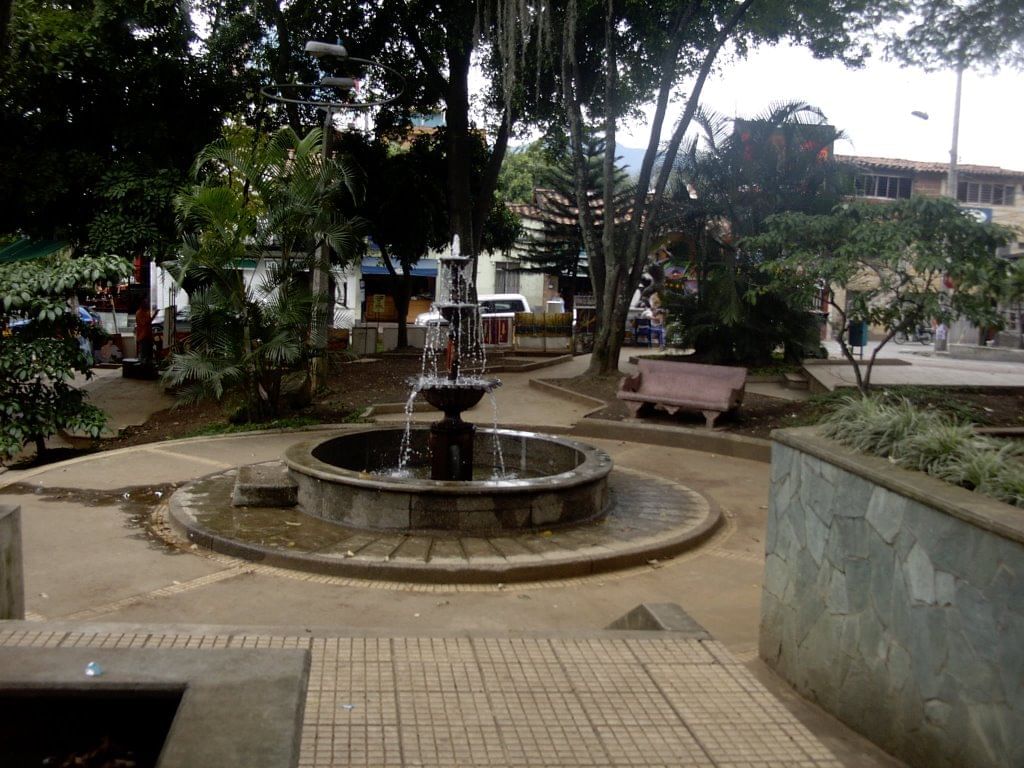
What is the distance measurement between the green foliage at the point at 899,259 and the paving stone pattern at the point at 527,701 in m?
8.02

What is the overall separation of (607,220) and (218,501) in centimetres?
1048

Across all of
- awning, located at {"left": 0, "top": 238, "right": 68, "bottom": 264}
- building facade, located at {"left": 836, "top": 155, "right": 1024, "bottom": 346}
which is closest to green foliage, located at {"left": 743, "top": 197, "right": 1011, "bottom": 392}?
awning, located at {"left": 0, "top": 238, "right": 68, "bottom": 264}

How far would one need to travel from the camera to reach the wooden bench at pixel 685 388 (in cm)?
1230

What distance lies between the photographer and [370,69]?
1864cm

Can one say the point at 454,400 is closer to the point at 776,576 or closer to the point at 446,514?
the point at 446,514

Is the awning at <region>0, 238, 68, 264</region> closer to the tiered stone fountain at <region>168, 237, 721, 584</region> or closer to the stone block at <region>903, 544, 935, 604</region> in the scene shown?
the tiered stone fountain at <region>168, 237, 721, 584</region>

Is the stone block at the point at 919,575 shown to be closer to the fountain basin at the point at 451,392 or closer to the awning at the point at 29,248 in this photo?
the fountain basin at the point at 451,392

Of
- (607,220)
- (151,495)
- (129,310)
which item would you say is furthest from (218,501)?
(129,310)

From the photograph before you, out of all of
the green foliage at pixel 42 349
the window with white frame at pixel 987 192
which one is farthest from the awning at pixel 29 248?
the window with white frame at pixel 987 192

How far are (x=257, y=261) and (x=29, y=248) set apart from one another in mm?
5295

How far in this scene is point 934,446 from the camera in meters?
3.71

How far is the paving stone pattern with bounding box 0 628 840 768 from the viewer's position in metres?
3.17

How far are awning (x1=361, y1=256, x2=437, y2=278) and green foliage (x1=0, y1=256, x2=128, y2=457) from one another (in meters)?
29.6

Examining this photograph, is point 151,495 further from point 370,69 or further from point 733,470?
point 370,69
